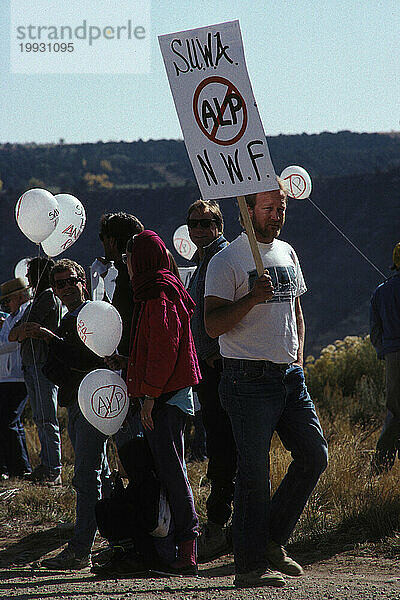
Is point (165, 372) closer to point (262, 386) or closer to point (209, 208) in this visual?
point (262, 386)

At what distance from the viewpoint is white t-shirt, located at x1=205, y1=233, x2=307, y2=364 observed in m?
4.23

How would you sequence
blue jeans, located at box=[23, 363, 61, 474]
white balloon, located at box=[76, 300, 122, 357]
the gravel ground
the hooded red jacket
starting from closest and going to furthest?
the gravel ground < the hooded red jacket < white balloon, located at box=[76, 300, 122, 357] < blue jeans, located at box=[23, 363, 61, 474]

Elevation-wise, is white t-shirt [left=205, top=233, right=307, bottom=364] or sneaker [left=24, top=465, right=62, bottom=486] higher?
white t-shirt [left=205, top=233, right=307, bottom=364]

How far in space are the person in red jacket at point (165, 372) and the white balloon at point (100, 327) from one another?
41 cm

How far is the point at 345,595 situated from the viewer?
392 cm

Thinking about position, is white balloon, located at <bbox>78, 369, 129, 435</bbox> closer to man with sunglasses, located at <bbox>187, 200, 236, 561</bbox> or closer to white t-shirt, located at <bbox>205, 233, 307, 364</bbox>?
man with sunglasses, located at <bbox>187, 200, 236, 561</bbox>

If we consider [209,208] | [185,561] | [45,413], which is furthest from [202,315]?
[45,413]

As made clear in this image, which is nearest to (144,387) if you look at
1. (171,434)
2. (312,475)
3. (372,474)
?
(171,434)

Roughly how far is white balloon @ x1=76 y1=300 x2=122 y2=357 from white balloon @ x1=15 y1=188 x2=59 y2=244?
5.88 ft

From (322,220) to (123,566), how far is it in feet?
127

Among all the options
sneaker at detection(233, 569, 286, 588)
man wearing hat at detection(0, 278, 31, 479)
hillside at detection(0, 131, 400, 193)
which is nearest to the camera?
sneaker at detection(233, 569, 286, 588)

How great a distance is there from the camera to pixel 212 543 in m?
5.25

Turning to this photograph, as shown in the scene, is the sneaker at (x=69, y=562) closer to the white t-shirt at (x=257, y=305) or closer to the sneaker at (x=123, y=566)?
the sneaker at (x=123, y=566)

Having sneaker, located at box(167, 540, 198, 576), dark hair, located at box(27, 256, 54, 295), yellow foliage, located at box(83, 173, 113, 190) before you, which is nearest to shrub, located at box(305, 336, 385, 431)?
dark hair, located at box(27, 256, 54, 295)
